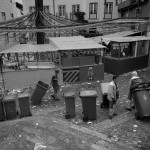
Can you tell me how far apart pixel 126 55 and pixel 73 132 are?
10.1m

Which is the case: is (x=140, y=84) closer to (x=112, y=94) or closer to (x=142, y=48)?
(x=112, y=94)

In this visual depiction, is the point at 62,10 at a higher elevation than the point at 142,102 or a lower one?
higher

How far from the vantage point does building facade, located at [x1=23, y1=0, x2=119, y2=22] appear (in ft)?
110

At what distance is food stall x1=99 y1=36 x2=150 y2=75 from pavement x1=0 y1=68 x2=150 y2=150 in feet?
20.2

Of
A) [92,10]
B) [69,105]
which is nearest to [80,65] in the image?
[69,105]

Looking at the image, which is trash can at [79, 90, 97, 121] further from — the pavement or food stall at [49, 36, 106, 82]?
food stall at [49, 36, 106, 82]

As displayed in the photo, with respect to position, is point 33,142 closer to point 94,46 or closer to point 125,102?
point 125,102

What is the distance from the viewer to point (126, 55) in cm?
1461

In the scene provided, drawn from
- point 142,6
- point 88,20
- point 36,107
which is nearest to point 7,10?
point 88,20

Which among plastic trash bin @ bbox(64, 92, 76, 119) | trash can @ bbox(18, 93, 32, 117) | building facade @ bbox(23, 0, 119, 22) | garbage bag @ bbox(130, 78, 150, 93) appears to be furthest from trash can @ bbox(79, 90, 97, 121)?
building facade @ bbox(23, 0, 119, 22)

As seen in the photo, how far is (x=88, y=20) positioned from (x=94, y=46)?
947 inches

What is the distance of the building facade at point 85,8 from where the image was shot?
33.5 meters

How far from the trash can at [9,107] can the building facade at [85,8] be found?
98.8 ft

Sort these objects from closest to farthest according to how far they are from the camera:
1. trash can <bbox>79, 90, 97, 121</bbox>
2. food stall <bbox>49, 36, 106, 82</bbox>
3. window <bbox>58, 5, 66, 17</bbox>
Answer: trash can <bbox>79, 90, 97, 121</bbox>, food stall <bbox>49, 36, 106, 82</bbox>, window <bbox>58, 5, 66, 17</bbox>
